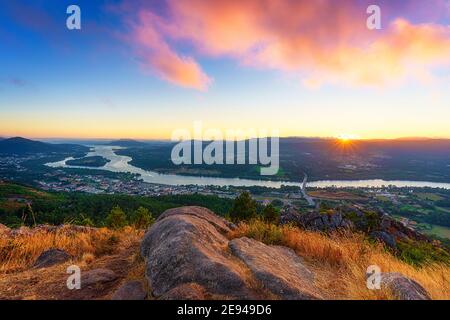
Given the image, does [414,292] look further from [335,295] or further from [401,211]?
[401,211]

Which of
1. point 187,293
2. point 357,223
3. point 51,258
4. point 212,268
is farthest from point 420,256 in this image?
point 51,258

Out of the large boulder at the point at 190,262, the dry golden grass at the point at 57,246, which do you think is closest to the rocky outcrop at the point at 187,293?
the large boulder at the point at 190,262

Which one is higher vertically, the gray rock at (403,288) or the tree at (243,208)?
the gray rock at (403,288)

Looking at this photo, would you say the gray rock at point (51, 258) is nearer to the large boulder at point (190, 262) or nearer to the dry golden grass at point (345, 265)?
the large boulder at point (190, 262)

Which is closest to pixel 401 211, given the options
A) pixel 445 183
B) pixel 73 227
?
pixel 445 183

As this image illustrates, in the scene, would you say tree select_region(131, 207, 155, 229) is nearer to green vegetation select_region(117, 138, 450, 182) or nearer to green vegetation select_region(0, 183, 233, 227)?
green vegetation select_region(0, 183, 233, 227)

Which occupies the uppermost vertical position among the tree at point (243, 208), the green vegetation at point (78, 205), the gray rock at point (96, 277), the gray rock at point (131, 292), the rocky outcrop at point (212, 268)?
the rocky outcrop at point (212, 268)
